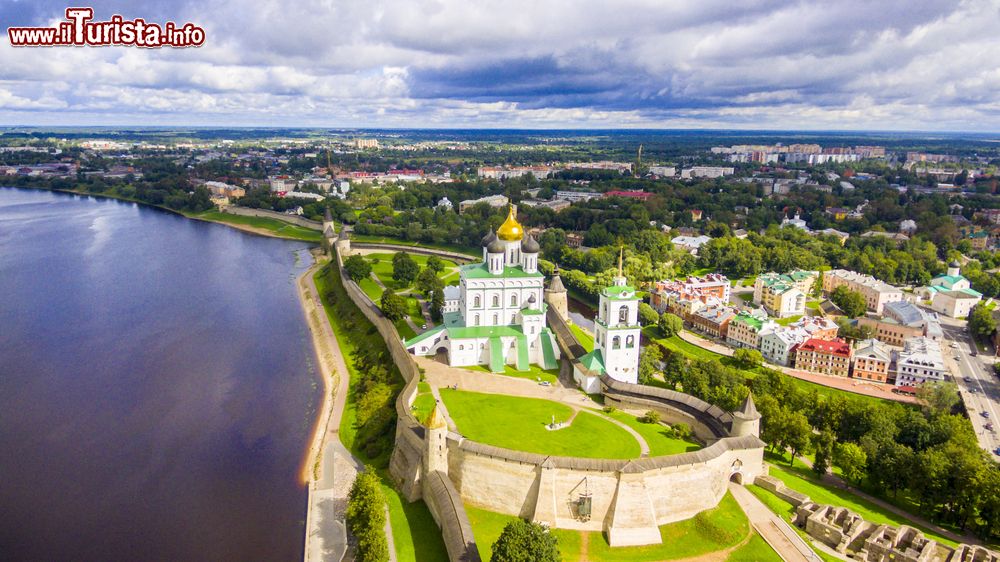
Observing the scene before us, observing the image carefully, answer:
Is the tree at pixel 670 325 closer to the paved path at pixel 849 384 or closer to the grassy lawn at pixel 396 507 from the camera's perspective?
the paved path at pixel 849 384

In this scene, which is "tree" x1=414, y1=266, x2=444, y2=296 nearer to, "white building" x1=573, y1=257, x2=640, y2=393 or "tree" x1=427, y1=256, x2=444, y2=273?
"tree" x1=427, y1=256, x2=444, y2=273

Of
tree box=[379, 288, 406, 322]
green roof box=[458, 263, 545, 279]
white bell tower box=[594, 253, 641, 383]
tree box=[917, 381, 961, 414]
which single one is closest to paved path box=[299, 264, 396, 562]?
tree box=[379, 288, 406, 322]

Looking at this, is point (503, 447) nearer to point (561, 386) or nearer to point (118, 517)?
point (561, 386)

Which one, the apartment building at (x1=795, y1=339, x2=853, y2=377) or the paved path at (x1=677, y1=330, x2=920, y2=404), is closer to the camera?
the paved path at (x1=677, y1=330, x2=920, y2=404)

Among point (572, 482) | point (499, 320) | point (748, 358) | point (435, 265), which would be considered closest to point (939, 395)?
point (748, 358)

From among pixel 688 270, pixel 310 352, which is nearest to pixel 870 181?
pixel 688 270

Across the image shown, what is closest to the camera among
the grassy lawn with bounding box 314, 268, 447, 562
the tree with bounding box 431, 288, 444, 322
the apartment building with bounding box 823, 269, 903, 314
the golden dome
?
the grassy lawn with bounding box 314, 268, 447, 562
